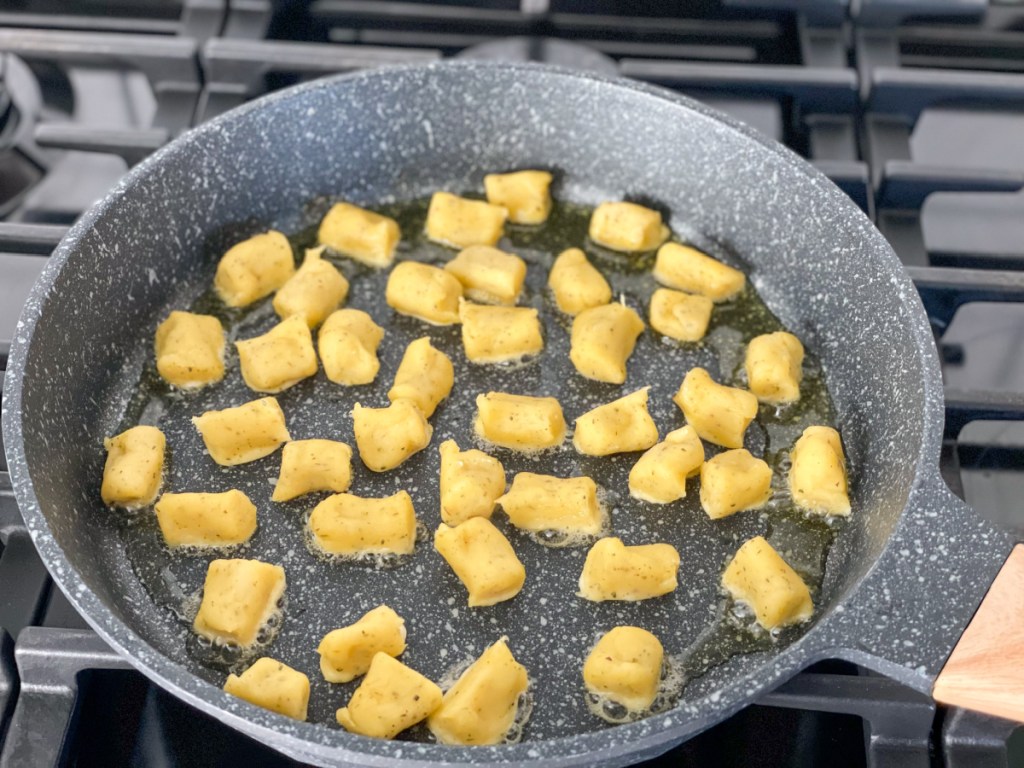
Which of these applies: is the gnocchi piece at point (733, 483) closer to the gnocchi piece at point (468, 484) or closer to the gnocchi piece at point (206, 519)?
the gnocchi piece at point (468, 484)

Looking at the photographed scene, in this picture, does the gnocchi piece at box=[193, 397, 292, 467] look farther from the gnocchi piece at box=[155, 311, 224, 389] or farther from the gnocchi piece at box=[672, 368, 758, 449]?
the gnocchi piece at box=[672, 368, 758, 449]

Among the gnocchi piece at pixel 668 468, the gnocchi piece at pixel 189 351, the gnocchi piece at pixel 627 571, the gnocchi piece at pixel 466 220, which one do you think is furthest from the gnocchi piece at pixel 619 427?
the gnocchi piece at pixel 189 351

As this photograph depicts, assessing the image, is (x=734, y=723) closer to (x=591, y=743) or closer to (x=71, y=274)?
(x=591, y=743)

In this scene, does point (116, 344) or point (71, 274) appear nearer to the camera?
point (71, 274)

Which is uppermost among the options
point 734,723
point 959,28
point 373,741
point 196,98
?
point 959,28

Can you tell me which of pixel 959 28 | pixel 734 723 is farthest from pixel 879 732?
pixel 959 28

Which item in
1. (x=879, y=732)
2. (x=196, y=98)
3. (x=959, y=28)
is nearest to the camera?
(x=879, y=732)
